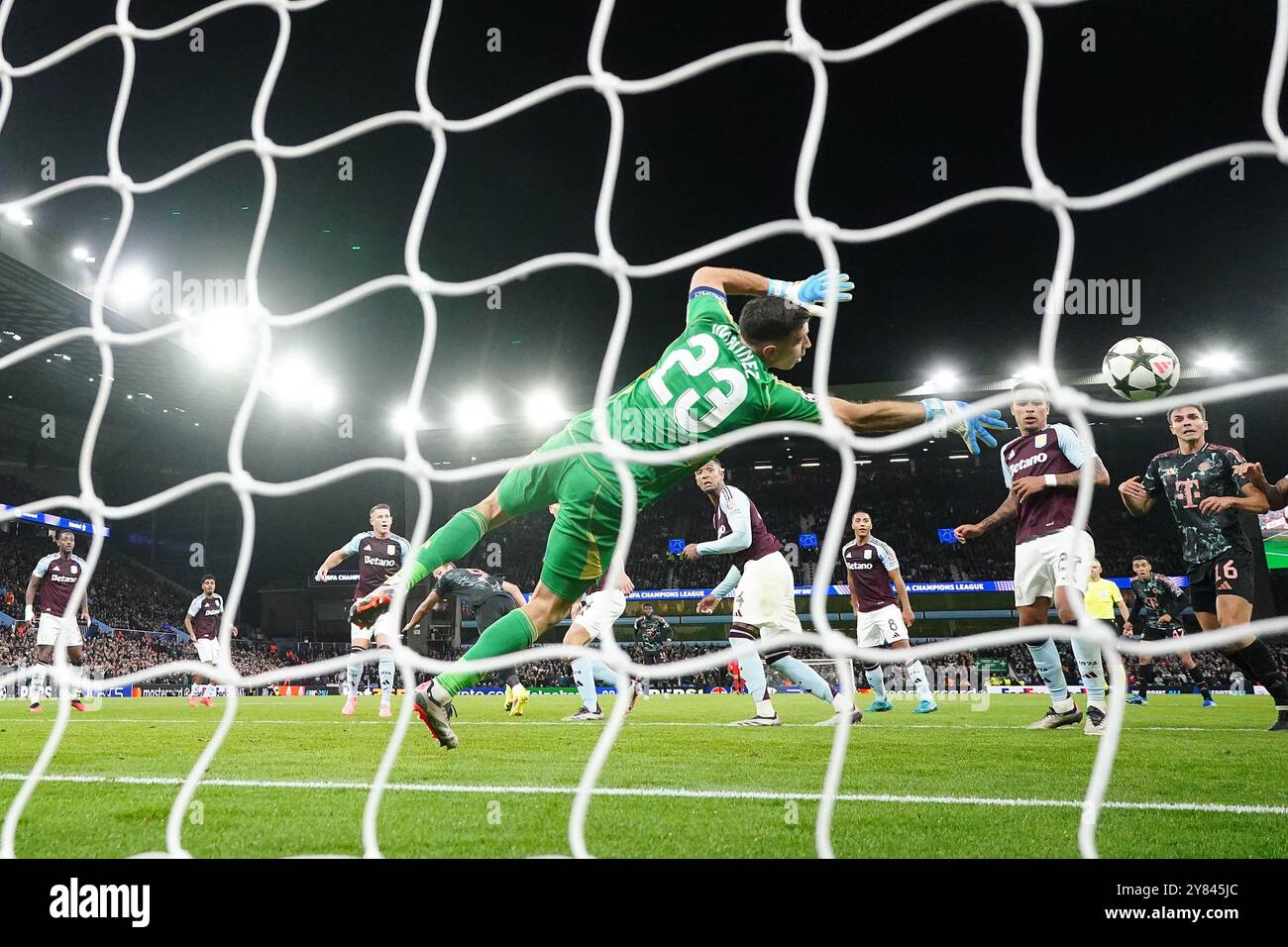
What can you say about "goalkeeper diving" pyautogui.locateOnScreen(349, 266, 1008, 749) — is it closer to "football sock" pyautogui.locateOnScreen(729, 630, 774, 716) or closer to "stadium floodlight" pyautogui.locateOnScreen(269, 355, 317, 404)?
"football sock" pyautogui.locateOnScreen(729, 630, 774, 716)

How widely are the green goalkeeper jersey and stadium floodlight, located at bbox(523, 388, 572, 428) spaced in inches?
908

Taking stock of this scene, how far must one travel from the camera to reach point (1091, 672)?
547cm

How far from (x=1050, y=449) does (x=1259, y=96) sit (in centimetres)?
1074

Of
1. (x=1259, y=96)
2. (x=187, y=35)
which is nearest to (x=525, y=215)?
(x=187, y=35)

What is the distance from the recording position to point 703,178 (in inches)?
581

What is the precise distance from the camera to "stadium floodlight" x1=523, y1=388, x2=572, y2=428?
26516mm

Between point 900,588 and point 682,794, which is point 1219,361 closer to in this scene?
point 900,588

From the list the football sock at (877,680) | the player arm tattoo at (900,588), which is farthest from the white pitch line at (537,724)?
the football sock at (877,680)

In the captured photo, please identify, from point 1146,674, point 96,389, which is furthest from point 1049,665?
point 96,389

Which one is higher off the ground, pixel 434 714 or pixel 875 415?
pixel 875 415

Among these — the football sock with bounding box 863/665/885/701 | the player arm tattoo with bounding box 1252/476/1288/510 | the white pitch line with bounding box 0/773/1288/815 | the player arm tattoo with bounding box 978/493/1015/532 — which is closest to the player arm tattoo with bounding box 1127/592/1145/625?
the football sock with bounding box 863/665/885/701

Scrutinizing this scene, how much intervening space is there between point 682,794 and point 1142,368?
3.63m

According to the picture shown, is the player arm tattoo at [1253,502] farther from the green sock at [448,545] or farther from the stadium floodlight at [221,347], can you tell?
the stadium floodlight at [221,347]
